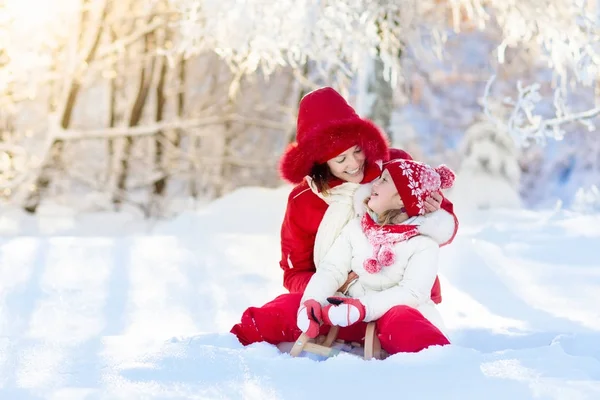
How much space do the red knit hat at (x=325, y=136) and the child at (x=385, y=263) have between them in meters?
0.23

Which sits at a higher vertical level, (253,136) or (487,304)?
(487,304)

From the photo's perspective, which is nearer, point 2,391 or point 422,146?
point 2,391

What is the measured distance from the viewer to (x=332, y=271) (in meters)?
3.32

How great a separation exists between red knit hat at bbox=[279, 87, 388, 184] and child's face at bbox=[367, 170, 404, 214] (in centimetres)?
25

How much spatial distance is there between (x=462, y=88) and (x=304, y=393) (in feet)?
49.5

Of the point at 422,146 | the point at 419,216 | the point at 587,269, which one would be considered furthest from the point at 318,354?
the point at 422,146

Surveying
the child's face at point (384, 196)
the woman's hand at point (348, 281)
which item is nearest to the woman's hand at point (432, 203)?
the child's face at point (384, 196)

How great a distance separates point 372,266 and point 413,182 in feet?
1.26

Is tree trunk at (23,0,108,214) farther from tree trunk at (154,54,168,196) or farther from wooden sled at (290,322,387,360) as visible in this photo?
wooden sled at (290,322,387,360)

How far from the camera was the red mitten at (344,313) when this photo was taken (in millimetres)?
3029

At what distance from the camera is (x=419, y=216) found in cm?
327

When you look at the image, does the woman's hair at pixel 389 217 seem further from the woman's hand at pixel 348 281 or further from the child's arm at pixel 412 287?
the woman's hand at pixel 348 281

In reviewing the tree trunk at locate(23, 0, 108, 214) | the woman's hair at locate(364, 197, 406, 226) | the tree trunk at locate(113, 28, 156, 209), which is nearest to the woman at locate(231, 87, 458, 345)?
the woman's hair at locate(364, 197, 406, 226)

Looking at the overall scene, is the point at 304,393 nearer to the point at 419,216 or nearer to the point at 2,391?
the point at 2,391
